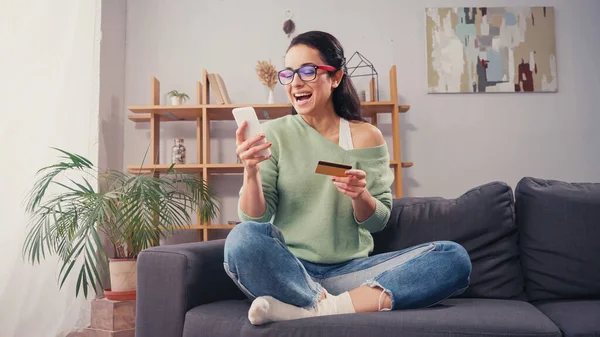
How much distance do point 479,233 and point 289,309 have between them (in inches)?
28.1

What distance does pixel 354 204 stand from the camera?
57.2 inches

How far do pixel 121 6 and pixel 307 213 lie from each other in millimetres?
2419

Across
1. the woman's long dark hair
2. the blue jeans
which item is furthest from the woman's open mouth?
the blue jeans

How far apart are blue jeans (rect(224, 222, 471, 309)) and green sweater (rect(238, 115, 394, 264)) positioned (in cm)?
7

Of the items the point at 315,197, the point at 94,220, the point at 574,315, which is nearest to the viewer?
the point at 574,315

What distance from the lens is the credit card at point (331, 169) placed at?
127cm

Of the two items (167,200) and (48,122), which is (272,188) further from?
(48,122)

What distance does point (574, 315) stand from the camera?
1.27 metres

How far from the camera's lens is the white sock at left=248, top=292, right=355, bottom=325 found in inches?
45.0

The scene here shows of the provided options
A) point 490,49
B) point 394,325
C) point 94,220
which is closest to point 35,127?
point 94,220

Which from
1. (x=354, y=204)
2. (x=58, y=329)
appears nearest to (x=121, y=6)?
(x=58, y=329)

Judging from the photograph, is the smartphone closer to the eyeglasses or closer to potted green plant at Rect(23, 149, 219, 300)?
the eyeglasses

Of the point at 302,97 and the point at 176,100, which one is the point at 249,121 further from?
the point at 176,100

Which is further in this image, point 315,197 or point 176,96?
point 176,96
